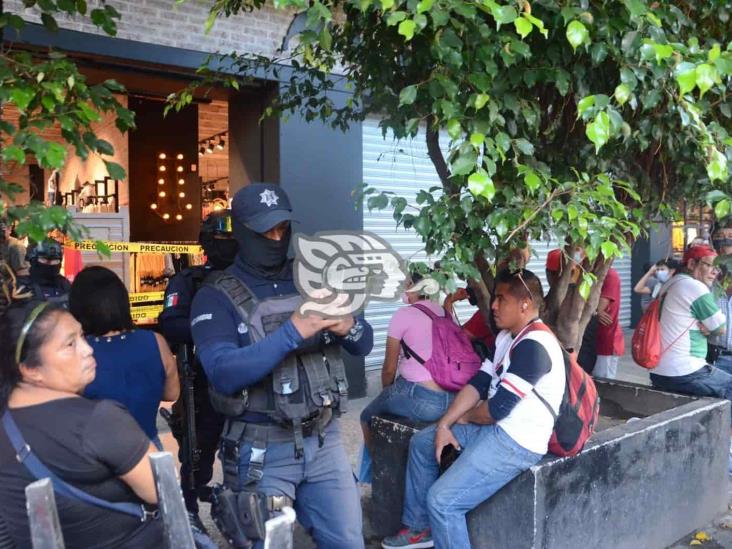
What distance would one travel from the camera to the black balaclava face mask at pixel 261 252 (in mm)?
2557

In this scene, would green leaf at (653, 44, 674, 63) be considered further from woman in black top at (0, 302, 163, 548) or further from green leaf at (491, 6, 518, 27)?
woman in black top at (0, 302, 163, 548)

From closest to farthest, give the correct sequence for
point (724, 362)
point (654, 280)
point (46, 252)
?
point (46, 252)
point (724, 362)
point (654, 280)

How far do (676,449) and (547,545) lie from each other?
1.26 m

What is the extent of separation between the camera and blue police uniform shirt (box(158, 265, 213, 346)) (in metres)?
3.61

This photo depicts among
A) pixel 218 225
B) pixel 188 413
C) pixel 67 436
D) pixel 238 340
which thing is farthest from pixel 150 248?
pixel 67 436

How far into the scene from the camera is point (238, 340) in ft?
8.10

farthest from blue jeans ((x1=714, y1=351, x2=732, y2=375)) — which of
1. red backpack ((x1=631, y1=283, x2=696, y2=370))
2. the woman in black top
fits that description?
the woman in black top

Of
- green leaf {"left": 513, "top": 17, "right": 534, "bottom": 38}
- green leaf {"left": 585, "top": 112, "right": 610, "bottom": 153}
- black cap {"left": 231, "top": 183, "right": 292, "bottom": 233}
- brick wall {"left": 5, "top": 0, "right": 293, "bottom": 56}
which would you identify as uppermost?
brick wall {"left": 5, "top": 0, "right": 293, "bottom": 56}

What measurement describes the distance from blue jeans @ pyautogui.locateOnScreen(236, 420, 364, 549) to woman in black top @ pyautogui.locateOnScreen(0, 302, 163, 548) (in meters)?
0.52

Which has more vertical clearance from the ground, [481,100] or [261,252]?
[481,100]

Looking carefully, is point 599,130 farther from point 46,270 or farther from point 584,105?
point 46,270

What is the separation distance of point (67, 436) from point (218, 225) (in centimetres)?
205

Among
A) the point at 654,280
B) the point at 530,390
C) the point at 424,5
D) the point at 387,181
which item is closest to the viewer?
the point at 424,5

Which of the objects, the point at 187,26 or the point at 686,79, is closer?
the point at 686,79
